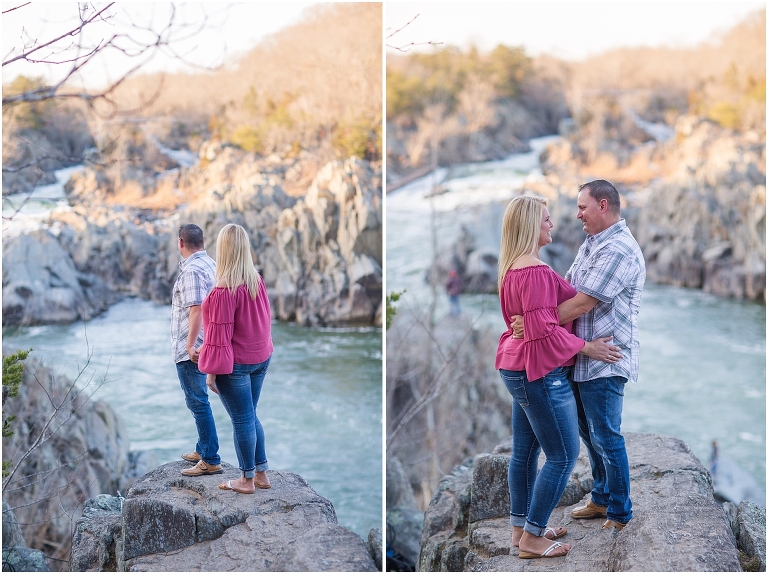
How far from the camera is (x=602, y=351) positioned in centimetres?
261

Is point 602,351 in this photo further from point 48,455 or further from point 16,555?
point 48,455

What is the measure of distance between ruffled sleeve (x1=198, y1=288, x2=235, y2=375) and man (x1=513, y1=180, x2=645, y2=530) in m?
1.27

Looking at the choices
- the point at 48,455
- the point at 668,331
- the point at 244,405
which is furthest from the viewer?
the point at 668,331

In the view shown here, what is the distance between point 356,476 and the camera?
512 cm

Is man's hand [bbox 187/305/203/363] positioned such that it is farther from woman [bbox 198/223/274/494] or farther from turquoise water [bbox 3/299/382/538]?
turquoise water [bbox 3/299/382/538]

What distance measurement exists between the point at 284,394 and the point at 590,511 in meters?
2.74

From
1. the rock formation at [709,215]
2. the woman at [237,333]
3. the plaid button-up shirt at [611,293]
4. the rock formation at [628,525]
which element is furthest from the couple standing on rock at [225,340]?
the rock formation at [709,215]

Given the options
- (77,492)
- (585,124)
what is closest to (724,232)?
→ (585,124)

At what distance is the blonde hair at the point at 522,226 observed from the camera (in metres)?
2.58

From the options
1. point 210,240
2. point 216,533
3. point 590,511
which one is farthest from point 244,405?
point 210,240

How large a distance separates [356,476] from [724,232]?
5743mm

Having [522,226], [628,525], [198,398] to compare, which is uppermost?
[522,226]

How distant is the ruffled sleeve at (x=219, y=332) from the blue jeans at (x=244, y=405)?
0.09 metres

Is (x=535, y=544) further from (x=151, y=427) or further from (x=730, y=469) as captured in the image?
(x=730, y=469)
